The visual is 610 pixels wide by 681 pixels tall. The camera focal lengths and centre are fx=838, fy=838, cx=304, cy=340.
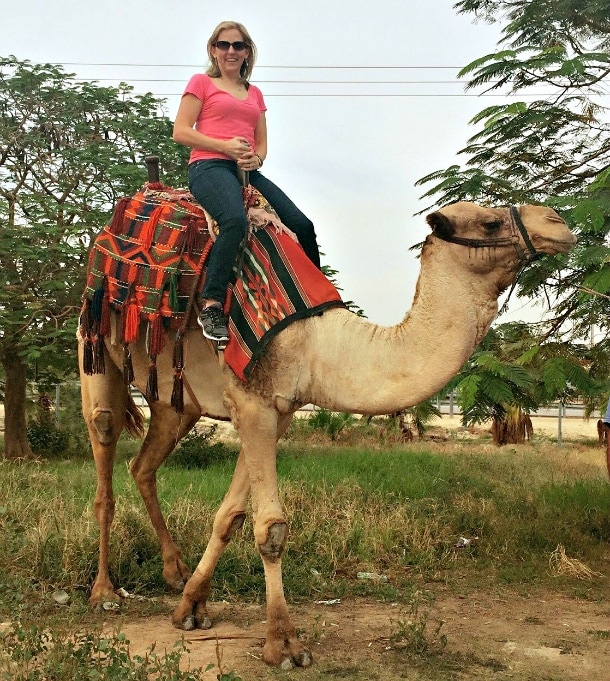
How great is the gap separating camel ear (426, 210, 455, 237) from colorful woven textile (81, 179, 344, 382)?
0.77 metres

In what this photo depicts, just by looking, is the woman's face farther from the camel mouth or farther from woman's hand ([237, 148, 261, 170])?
the camel mouth

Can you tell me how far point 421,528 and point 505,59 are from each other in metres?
4.27

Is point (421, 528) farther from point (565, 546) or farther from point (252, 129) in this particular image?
point (252, 129)

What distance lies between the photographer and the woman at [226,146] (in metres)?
4.64

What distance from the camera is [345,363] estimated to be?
14.7 feet

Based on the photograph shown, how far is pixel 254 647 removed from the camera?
480 centimetres

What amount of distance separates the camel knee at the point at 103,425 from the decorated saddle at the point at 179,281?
0.46 metres

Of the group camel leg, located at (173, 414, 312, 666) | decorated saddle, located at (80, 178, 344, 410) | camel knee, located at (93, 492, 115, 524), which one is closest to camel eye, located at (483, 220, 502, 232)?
decorated saddle, located at (80, 178, 344, 410)

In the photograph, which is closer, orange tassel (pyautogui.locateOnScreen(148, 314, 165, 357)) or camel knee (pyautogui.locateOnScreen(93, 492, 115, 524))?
orange tassel (pyautogui.locateOnScreen(148, 314, 165, 357))

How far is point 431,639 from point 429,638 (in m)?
0.04

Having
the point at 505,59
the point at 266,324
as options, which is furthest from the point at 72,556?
the point at 505,59

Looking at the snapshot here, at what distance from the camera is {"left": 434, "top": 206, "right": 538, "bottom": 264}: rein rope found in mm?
4152

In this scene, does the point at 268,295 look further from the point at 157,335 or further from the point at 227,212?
the point at 157,335

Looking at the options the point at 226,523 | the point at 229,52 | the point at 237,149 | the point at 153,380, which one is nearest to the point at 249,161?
the point at 237,149
